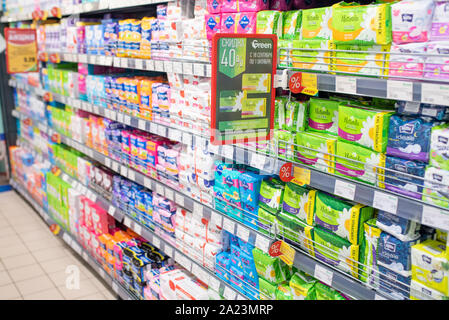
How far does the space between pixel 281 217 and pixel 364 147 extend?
1.86 ft

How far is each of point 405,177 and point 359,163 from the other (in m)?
0.19

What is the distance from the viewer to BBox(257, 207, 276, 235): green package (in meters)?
2.13

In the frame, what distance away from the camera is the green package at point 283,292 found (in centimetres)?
210

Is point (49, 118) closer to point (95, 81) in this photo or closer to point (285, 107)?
point (95, 81)

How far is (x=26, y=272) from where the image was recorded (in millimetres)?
3980

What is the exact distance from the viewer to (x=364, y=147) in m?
1.72

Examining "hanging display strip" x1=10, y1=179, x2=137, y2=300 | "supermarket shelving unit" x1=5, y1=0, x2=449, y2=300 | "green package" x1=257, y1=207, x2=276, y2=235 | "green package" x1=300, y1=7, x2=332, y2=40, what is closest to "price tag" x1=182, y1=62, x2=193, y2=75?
"supermarket shelving unit" x1=5, y1=0, x2=449, y2=300

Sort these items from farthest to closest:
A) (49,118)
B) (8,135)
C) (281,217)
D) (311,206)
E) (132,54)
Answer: (8,135)
(49,118)
(132,54)
(281,217)
(311,206)

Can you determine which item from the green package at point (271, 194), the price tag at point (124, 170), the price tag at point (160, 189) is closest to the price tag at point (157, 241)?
the price tag at point (160, 189)

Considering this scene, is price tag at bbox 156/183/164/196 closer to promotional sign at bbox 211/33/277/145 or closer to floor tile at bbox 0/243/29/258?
promotional sign at bbox 211/33/277/145

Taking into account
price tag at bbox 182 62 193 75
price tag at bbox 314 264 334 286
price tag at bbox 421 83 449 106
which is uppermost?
price tag at bbox 182 62 193 75

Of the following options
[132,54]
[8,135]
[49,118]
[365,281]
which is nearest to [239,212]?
[365,281]

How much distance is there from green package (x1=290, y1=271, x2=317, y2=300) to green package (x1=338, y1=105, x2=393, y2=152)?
0.73 metres

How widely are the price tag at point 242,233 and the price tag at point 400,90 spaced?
1048 millimetres
